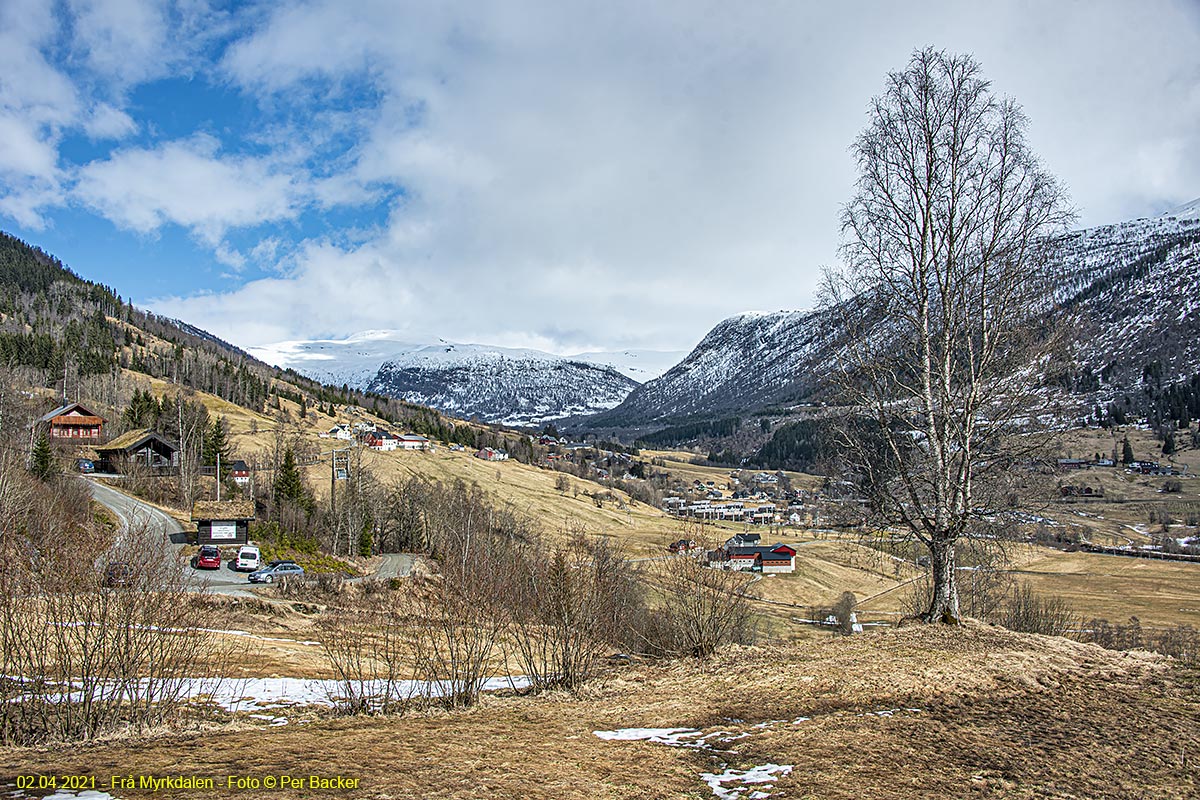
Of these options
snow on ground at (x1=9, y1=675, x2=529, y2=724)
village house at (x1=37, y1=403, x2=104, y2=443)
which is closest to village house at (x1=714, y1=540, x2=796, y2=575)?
snow on ground at (x1=9, y1=675, x2=529, y2=724)

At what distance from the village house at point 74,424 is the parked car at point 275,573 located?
226ft

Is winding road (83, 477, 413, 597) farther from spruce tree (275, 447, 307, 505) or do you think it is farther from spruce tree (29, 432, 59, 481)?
spruce tree (275, 447, 307, 505)

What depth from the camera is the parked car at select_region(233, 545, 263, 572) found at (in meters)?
51.4

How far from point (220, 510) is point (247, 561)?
11260mm

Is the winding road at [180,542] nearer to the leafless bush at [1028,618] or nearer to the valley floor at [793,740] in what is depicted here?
the valley floor at [793,740]

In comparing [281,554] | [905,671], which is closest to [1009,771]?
[905,671]

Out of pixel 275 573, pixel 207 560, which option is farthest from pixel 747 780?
pixel 207 560

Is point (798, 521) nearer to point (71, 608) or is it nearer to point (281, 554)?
point (281, 554)

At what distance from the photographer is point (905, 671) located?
12305 millimetres

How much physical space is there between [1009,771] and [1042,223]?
11478 mm

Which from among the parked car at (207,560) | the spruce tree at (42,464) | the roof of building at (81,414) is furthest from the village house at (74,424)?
the parked car at (207,560)

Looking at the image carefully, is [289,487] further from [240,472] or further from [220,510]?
[240,472]

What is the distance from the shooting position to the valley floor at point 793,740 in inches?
304

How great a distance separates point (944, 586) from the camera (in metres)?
15.5
